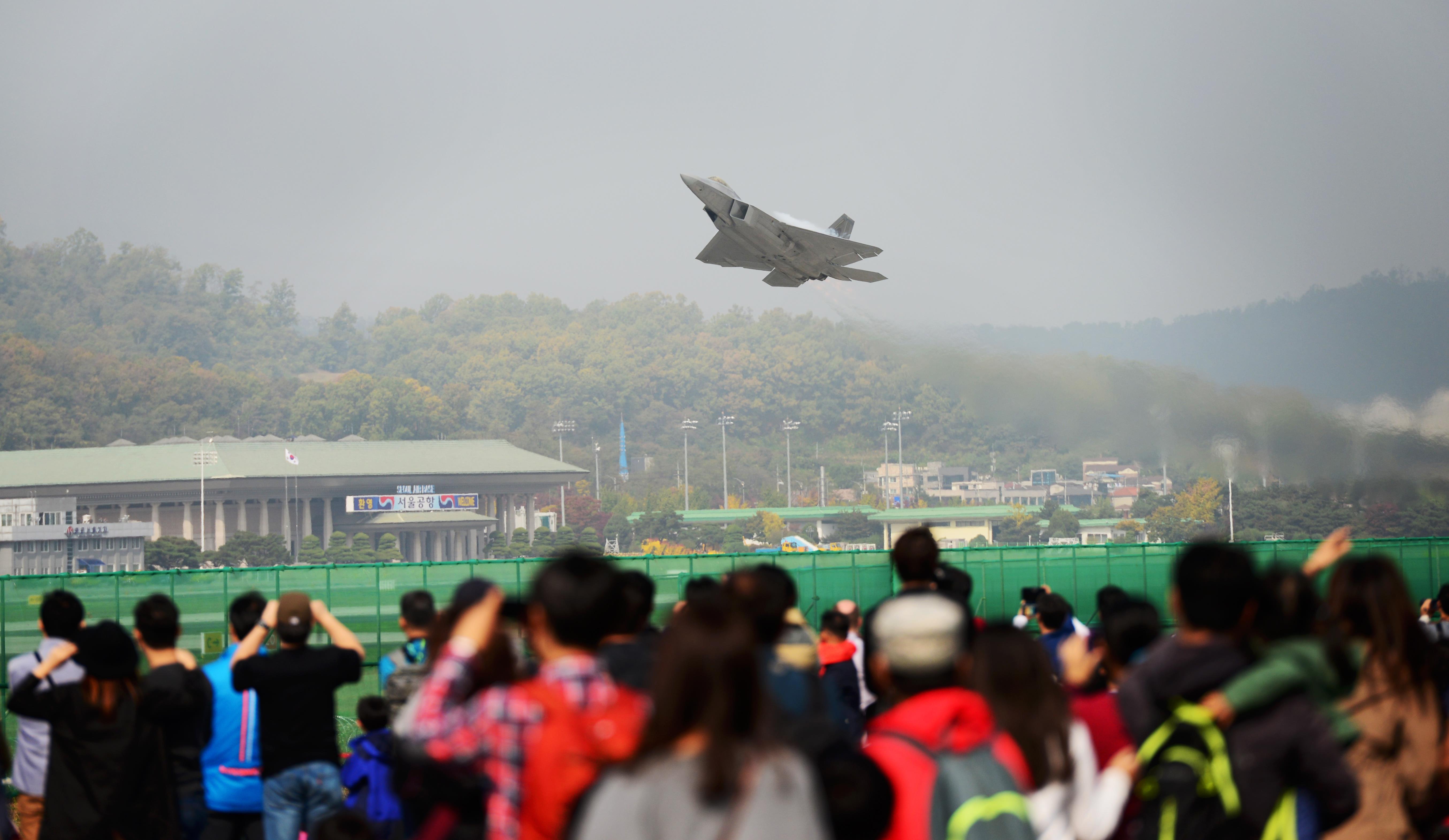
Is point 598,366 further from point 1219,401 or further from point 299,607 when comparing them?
point 299,607

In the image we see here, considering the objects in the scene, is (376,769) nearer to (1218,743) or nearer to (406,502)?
(1218,743)

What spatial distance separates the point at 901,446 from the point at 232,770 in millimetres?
169544

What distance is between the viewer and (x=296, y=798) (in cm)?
611

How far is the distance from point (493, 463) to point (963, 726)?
430ft

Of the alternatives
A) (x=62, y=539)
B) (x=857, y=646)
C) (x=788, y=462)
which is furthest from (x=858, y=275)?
(x=788, y=462)

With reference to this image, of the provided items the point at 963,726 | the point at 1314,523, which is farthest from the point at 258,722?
the point at 1314,523

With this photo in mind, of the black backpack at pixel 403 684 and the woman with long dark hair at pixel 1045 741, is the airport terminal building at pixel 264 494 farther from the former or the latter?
the woman with long dark hair at pixel 1045 741

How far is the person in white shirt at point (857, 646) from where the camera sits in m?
7.59

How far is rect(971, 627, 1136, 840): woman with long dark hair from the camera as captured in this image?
395cm

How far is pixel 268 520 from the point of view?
124 m

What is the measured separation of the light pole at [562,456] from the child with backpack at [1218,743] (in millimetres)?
125791

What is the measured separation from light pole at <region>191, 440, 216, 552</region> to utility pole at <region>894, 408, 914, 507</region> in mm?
88491

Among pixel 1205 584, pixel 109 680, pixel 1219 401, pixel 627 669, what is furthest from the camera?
pixel 1219 401

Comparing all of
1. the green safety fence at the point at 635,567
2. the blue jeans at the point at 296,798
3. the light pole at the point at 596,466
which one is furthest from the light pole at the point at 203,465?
the blue jeans at the point at 296,798
